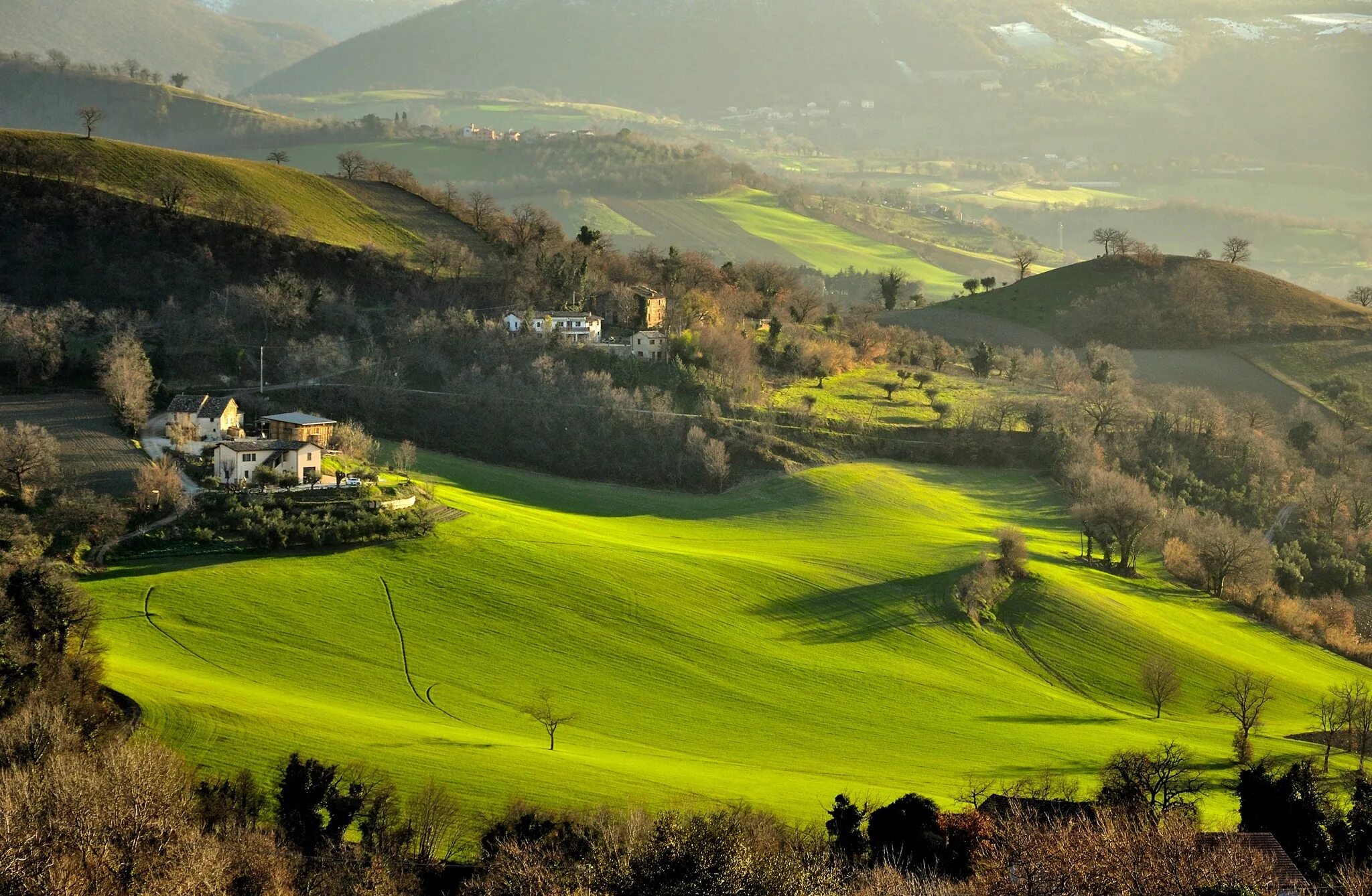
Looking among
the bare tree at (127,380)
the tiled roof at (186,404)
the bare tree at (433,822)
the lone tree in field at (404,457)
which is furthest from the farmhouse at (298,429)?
the bare tree at (433,822)

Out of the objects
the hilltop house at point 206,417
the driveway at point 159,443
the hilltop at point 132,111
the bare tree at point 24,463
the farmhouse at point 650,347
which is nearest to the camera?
the bare tree at point 24,463

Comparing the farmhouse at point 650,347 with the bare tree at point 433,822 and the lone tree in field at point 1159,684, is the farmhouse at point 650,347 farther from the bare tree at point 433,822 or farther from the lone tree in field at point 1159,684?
the bare tree at point 433,822

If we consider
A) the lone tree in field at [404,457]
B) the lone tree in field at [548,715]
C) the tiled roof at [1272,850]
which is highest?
the lone tree in field at [404,457]

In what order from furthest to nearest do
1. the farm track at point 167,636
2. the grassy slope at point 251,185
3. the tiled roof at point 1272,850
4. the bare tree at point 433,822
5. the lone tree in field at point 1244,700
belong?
the grassy slope at point 251,185 < the lone tree in field at point 1244,700 < the farm track at point 167,636 < the bare tree at point 433,822 < the tiled roof at point 1272,850

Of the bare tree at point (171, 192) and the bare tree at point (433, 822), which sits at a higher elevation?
the bare tree at point (171, 192)

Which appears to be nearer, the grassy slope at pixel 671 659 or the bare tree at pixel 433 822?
the bare tree at pixel 433 822

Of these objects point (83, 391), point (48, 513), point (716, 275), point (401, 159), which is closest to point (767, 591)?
point (48, 513)

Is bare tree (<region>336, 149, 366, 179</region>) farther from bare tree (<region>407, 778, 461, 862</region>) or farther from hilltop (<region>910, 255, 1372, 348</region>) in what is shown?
bare tree (<region>407, 778, 461, 862</region>)

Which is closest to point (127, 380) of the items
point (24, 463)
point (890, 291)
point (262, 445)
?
point (262, 445)
